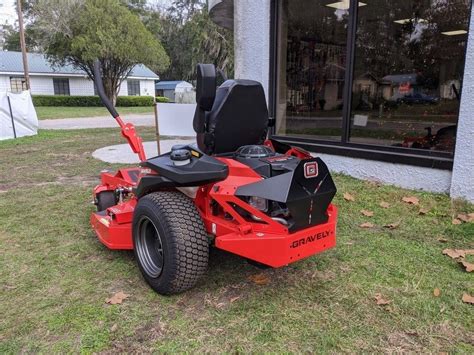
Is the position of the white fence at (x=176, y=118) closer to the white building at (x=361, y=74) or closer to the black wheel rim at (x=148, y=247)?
the white building at (x=361, y=74)

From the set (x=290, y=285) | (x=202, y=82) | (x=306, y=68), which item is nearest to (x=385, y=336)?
(x=290, y=285)

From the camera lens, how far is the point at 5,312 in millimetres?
2744

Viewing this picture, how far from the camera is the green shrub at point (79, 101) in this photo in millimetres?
34562

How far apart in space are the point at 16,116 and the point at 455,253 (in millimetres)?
11786

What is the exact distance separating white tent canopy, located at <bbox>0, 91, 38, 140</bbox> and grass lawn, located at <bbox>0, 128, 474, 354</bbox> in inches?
316

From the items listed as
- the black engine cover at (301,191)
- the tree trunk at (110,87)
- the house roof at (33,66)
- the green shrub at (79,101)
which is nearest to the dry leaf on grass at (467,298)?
the black engine cover at (301,191)

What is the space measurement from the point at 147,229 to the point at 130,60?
30.0m

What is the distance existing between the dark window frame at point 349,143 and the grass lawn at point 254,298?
2.35 ft

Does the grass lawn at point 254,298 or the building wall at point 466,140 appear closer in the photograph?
the grass lawn at point 254,298

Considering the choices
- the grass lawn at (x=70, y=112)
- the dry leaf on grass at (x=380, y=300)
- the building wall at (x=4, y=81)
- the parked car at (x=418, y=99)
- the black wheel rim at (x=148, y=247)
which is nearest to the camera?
the dry leaf on grass at (x=380, y=300)

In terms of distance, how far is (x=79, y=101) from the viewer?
35938 mm

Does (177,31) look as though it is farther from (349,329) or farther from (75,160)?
(349,329)

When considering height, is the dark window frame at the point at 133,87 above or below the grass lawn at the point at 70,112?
above

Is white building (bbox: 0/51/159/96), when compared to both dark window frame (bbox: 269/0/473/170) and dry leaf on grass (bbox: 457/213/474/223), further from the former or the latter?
dry leaf on grass (bbox: 457/213/474/223)
